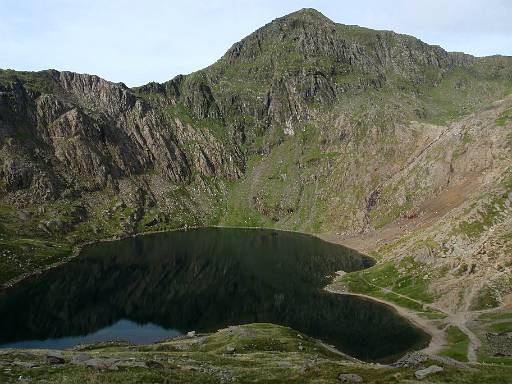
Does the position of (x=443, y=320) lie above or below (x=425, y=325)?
above

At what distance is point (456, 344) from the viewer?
119 metres

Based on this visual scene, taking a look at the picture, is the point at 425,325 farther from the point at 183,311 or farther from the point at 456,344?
the point at 183,311

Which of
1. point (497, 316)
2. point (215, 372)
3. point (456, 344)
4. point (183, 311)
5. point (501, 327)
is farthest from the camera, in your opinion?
point (183, 311)

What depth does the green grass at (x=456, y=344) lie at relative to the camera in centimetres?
10944

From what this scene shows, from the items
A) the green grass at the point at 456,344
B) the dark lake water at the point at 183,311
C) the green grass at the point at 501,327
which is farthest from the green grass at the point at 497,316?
the dark lake water at the point at 183,311

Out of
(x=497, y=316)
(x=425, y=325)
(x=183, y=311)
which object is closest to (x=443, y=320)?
(x=425, y=325)

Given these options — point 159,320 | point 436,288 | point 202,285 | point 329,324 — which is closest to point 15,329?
point 159,320

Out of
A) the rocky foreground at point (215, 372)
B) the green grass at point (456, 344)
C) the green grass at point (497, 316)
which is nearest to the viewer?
the rocky foreground at point (215, 372)

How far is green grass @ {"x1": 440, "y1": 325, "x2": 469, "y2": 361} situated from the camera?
109m

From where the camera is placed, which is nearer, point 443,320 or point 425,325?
point 425,325

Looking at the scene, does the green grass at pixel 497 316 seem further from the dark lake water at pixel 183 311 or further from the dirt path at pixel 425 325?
the dark lake water at pixel 183 311

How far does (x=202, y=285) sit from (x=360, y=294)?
198 ft

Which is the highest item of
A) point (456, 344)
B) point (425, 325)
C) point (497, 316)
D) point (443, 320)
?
point (497, 316)

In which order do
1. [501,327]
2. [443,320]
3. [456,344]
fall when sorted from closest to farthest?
[456,344] < [501,327] < [443,320]
